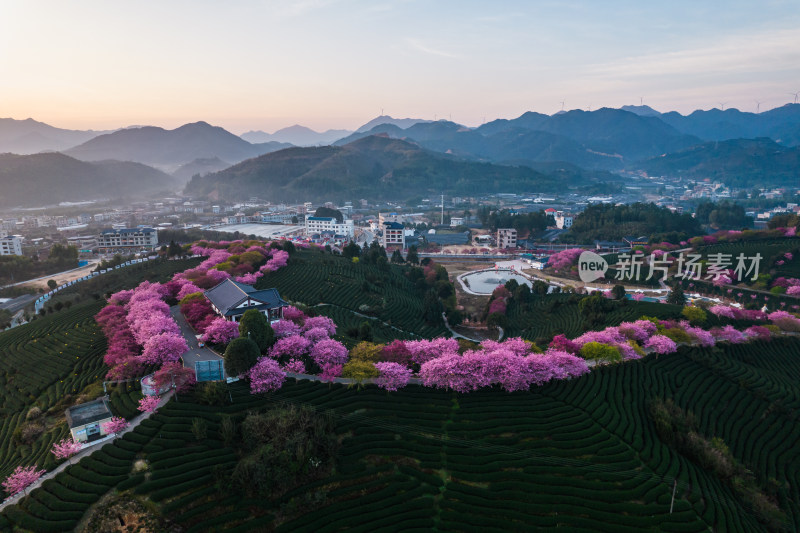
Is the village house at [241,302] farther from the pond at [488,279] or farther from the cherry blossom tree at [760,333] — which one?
the cherry blossom tree at [760,333]

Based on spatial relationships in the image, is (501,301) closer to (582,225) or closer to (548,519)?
(548,519)

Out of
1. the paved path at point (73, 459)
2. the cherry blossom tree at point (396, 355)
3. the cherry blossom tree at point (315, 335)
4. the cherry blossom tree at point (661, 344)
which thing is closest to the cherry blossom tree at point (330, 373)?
the cherry blossom tree at point (396, 355)

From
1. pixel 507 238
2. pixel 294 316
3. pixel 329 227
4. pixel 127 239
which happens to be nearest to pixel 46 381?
pixel 294 316

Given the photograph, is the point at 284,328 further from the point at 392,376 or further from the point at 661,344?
the point at 661,344

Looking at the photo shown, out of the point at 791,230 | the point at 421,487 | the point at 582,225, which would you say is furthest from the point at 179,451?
the point at 582,225

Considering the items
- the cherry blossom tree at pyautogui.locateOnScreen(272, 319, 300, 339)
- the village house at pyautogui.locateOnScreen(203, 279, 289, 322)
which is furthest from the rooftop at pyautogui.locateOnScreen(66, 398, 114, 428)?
the cherry blossom tree at pyautogui.locateOnScreen(272, 319, 300, 339)
